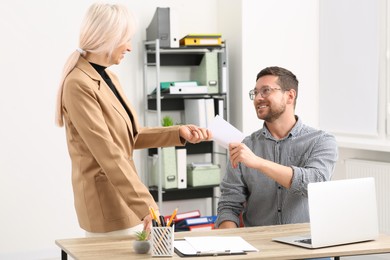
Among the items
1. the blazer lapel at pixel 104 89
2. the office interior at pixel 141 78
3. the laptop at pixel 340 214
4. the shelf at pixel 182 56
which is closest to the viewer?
the laptop at pixel 340 214

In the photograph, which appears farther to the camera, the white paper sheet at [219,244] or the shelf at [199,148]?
the shelf at [199,148]

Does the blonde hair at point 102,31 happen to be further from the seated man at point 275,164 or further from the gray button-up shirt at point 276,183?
the gray button-up shirt at point 276,183

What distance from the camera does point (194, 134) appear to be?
312 cm

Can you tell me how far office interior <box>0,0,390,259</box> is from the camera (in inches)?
201

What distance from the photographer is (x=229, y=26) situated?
569 cm

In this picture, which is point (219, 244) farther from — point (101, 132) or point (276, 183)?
point (276, 183)

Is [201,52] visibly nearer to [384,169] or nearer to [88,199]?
[384,169]

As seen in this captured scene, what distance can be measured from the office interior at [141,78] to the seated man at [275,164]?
2035 millimetres

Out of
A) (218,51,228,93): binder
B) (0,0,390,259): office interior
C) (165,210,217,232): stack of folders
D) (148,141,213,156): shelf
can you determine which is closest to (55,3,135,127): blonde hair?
(0,0,390,259): office interior

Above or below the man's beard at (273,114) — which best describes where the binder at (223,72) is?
above

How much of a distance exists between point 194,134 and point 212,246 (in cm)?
75

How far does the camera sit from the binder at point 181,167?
5426 millimetres

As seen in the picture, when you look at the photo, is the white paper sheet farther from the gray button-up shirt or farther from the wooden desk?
the gray button-up shirt

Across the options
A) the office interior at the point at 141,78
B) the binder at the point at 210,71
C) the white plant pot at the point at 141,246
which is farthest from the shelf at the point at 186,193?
the white plant pot at the point at 141,246
